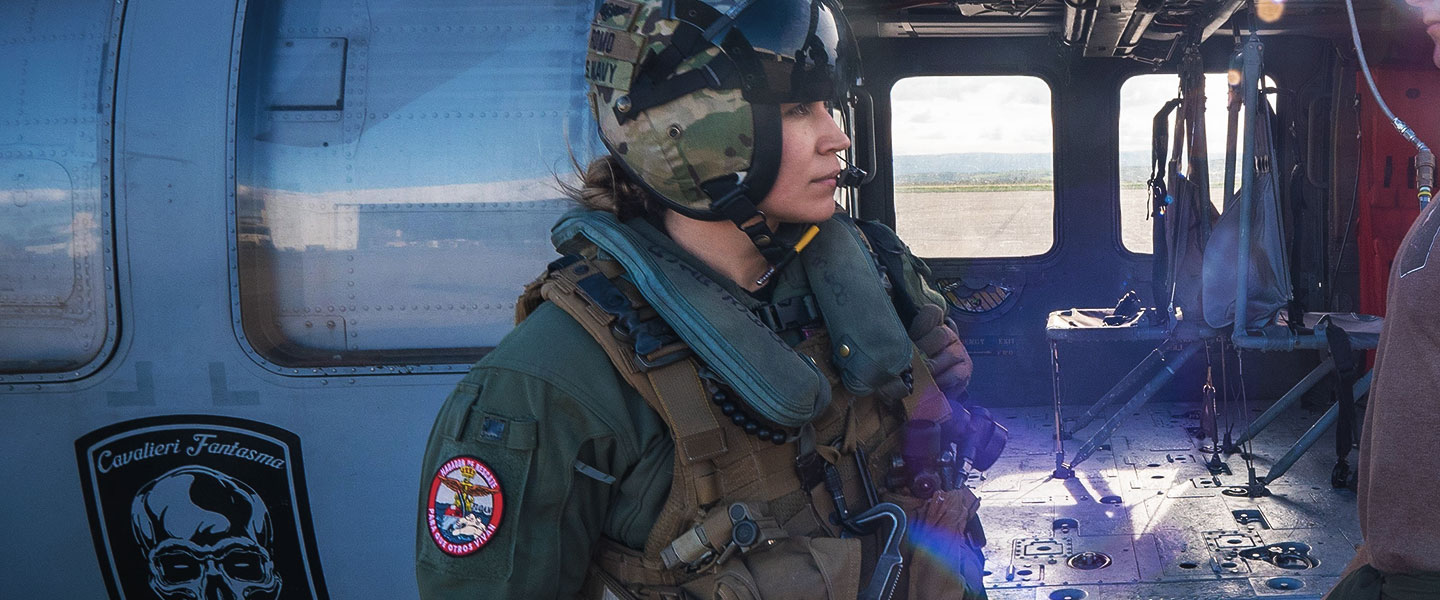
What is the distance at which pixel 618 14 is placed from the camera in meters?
1.54

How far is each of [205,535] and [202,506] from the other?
8 cm

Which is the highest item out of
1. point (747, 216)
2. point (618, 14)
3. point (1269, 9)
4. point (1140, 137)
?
point (1269, 9)

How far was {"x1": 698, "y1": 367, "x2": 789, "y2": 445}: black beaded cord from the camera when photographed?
143 centimetres

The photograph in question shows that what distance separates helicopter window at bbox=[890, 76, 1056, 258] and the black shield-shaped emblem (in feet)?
14.8

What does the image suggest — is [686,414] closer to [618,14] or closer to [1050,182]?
[618,14]

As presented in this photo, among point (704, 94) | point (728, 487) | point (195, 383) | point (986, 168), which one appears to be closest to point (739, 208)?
point (704, 94)

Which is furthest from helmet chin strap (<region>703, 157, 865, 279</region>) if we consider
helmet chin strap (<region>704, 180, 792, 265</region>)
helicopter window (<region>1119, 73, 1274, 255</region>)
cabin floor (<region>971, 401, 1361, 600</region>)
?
helicopter window (<region>1119, 73, 1274, 255</region>)

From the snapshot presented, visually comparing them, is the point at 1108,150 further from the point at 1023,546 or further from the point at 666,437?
the point at 666,437

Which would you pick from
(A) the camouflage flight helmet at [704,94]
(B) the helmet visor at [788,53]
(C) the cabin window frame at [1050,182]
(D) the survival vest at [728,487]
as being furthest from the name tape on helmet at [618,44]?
(C) the cabin window frame at [1050,182]

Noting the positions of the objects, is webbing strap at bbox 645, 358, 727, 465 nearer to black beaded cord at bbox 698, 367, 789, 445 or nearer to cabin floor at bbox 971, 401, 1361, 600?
black beaded cord at bbox 698, 367, 789, 445

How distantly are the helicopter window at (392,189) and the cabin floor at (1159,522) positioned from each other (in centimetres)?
210

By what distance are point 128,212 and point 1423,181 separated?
357 centimetres

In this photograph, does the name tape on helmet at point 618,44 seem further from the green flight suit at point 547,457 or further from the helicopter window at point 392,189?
the helicopter window at point 392,189

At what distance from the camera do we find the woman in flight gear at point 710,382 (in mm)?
1342
